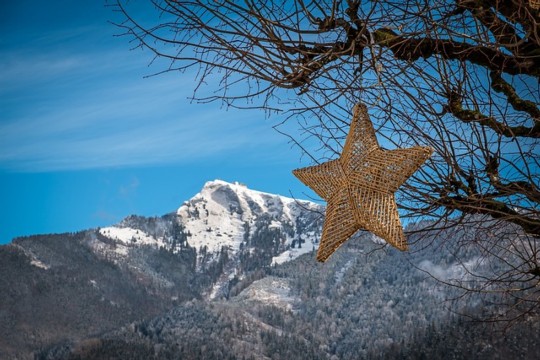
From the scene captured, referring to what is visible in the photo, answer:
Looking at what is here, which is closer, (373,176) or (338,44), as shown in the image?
(373,176)

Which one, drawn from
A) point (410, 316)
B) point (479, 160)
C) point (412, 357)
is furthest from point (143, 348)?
point (479, 160)

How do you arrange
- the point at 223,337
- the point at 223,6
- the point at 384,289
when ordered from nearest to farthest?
the point at 223,6, the point at 223,337, the point at 384,289

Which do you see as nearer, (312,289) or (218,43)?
(218,43)

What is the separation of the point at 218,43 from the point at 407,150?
3.99ft

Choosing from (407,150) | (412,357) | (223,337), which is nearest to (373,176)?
(407,150)

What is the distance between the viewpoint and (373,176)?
3.14 m

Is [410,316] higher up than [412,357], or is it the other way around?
[410,316]

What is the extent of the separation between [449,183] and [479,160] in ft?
0.90

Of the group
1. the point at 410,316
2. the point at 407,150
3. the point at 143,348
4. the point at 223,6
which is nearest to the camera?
the point at 407,150

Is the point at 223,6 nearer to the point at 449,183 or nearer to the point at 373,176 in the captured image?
the point at 373,176

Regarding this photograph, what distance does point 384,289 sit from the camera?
6791 inches

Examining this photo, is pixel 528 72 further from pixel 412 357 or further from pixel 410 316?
pixel 410 316

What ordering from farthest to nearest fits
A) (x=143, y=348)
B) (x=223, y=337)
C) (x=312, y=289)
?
(x=312, y=289)
(x=223, y=337)
(x=143, y=348)

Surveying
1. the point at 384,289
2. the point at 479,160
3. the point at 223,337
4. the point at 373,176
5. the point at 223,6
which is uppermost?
the point at 384,289
